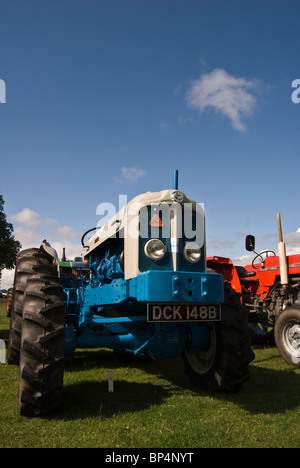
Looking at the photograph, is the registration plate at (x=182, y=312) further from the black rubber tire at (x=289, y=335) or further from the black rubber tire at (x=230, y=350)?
the black rubber tire at (x=289, y=335)

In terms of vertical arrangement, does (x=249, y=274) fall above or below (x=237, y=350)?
above

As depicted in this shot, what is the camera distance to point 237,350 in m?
4.36

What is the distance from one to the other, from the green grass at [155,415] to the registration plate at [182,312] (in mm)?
931

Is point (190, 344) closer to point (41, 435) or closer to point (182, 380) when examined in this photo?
point (182, 380)

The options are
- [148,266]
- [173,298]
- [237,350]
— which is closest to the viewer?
[173,298]

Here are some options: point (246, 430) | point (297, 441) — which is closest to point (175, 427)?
point (246, 430)

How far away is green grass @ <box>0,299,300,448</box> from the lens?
10.3 feet

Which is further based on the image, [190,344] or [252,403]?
[190,344]

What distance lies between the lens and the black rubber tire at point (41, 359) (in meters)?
3.52

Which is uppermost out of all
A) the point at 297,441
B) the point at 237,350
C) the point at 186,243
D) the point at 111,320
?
the point at 186,243

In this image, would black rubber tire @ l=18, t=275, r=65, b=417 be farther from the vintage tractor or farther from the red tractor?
the red tractor

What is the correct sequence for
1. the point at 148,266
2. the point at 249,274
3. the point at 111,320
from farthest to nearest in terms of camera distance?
the point at 249,274
the point at 111,320
the point at 148,266

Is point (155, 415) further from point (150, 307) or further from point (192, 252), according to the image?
point (192, 252)

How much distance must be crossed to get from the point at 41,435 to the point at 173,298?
1599 mm
